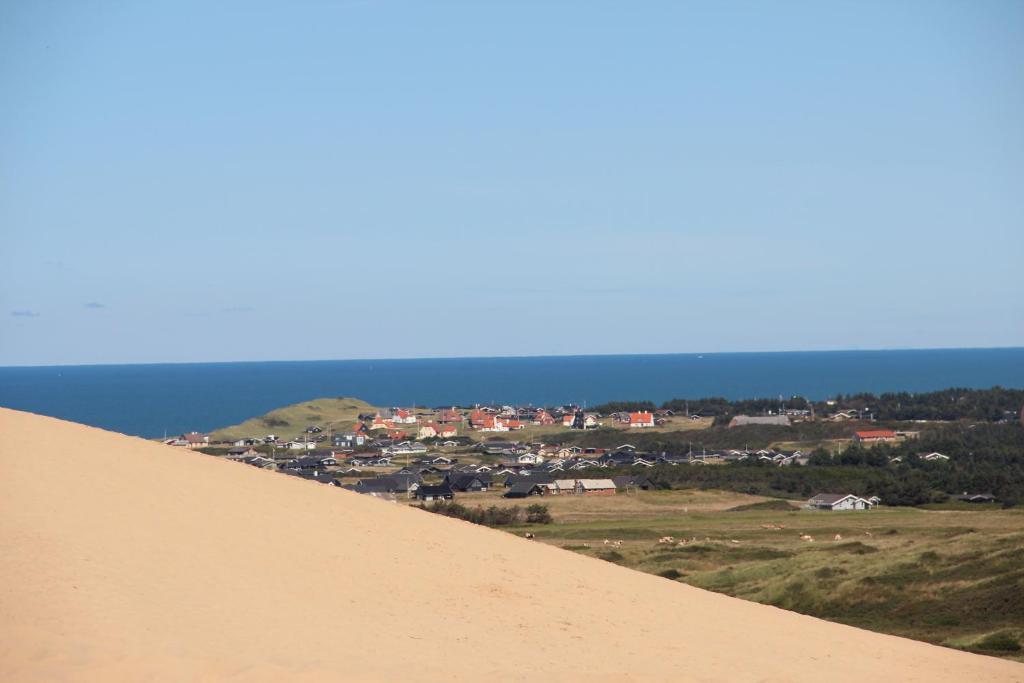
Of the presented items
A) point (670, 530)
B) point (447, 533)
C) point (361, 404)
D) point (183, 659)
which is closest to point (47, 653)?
point (183, 659)

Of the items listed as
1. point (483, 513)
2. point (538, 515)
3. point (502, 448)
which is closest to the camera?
point (483, 513)

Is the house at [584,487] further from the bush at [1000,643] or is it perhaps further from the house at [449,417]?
the house at [449,417]

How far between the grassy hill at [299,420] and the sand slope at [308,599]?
99861mm

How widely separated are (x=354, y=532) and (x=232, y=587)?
4.62 m

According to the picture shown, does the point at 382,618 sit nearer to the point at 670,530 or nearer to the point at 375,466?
the point at 670,530

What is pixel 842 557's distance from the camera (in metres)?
37.8

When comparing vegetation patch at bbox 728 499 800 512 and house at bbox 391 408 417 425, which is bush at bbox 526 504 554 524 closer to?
vegetation patch at bbox 728 499 800 512

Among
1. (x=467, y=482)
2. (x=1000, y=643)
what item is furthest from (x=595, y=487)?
(x=1000, y=643)

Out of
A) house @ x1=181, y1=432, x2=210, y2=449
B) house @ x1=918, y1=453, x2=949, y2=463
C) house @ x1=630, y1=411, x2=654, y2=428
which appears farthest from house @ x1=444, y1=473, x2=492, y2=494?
house @ x1=630, y1=411, x2=654, y2=428

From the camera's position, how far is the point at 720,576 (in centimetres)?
3666

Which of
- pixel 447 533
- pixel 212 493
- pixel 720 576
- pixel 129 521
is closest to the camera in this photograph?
pixel 129 521

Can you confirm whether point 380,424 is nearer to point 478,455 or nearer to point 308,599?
point 478,455

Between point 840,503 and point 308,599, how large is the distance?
53.2m

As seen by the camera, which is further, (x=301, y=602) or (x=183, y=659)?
(x=301, y=602)
